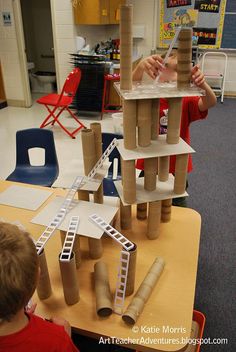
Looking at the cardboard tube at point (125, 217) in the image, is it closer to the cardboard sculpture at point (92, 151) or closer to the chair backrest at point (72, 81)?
the cardboard sculpture at point (92, 151)

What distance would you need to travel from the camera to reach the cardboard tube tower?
1.14m

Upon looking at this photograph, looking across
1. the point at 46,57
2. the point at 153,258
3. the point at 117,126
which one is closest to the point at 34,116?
the point at 117,126

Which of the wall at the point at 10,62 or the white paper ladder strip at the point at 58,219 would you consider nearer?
the white paper ladder strip at the point at 58,219

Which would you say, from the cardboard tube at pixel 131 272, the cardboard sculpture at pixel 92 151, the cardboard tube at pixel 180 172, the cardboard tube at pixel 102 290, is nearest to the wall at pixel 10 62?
the cardboard sculpture at pixel 92 151

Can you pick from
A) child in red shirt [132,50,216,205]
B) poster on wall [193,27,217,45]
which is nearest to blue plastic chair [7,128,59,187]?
child in red shirt [132,50,216,205]

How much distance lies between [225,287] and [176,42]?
1.52 meters

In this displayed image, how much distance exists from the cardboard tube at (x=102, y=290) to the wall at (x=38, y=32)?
21.8ft

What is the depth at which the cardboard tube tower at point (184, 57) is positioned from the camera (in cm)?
114

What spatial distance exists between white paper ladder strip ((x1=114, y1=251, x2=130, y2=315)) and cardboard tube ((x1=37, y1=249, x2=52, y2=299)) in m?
0.24

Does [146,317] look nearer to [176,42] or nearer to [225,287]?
[176,42]

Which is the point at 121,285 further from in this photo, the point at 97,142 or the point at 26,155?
the point at 26,155

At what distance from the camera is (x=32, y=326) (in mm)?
834

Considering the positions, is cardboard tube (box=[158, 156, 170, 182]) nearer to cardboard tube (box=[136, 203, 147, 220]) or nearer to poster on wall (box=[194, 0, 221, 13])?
cardboard tube (box=[136, 203, 147, 220])

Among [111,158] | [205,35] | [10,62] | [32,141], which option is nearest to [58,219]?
[111,158]
